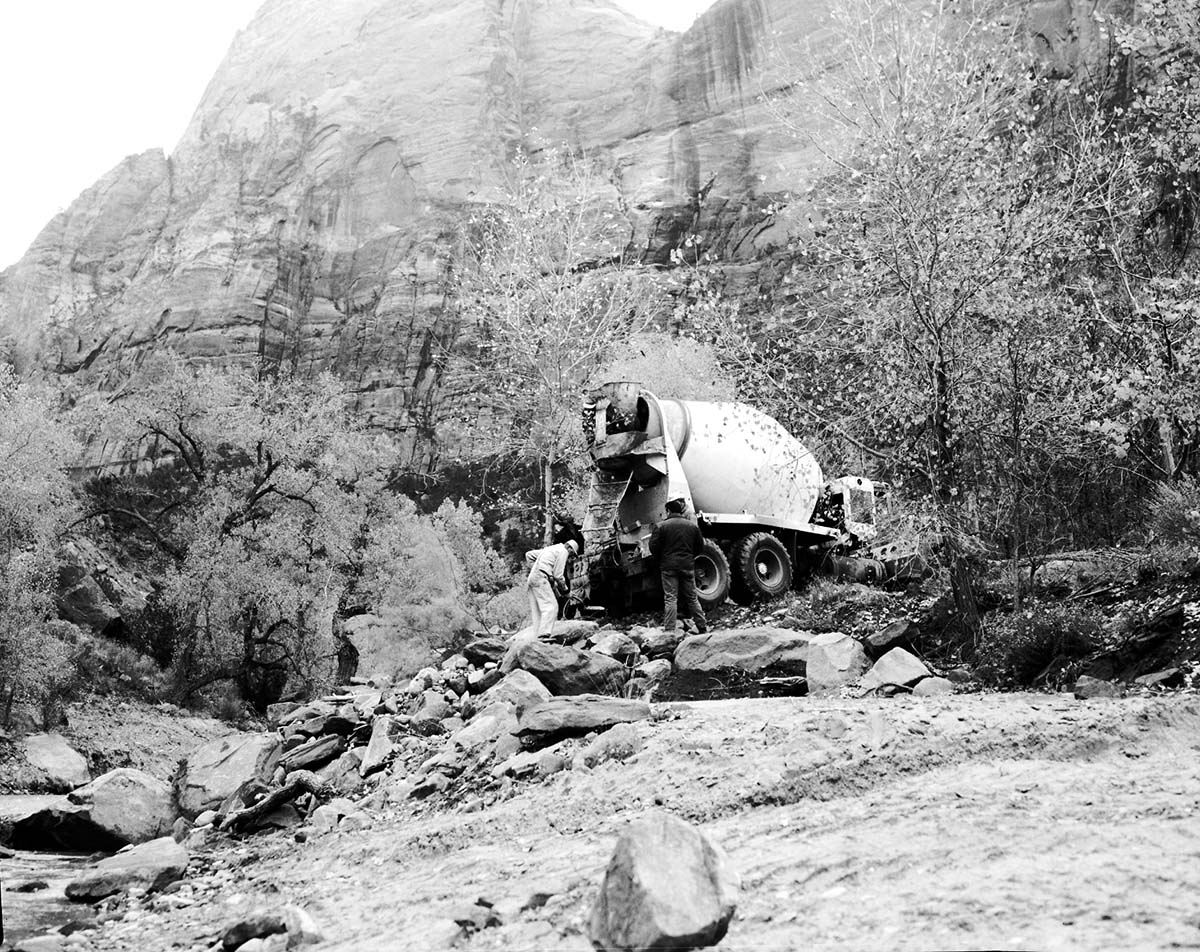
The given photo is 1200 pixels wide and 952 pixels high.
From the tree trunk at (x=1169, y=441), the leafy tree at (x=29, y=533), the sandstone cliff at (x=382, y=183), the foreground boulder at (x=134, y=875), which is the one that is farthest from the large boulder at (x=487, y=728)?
the sandstone cliff at (x=382, y=183)

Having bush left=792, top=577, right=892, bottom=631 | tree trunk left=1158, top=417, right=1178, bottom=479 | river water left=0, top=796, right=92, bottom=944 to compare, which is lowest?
river water left=0, top=796, right=92, bottom=944

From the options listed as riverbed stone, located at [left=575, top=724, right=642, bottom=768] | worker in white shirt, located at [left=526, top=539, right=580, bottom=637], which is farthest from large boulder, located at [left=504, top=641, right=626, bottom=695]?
worker in white shirt, located at [left=526, top=539, right=580, bottom=637]

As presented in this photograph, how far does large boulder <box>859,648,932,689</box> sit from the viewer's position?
9.76m

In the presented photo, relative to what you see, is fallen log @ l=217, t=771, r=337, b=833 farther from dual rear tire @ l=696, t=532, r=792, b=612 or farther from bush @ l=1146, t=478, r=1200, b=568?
bush @ l=1146, t=478, r=1200, b=568

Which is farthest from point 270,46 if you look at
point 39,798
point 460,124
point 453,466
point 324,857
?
point 324,857

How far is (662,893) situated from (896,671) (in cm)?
641

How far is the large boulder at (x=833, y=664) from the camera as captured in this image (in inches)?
402

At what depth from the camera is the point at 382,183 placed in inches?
3433

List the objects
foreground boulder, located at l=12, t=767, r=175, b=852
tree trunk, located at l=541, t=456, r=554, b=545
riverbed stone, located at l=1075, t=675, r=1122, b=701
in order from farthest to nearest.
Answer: tree trunk, located at l=541, t=456, r=554, b=545 < foreground boulder, located at l=12, t=767, r=175, b=852 < riverbed stone, located at l=1075, t=675, r=1122, b=701

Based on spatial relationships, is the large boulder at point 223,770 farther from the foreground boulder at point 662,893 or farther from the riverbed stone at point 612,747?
the foreground boulder at point 662,893

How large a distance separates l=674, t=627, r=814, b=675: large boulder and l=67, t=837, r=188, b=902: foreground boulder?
5595 millimetres

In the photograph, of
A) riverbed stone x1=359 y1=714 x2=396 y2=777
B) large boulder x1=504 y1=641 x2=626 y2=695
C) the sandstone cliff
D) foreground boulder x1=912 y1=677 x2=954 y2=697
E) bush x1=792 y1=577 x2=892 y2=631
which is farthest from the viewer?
the sandstone cliff

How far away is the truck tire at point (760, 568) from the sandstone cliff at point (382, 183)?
53382 mm

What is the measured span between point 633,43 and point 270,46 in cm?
4323
